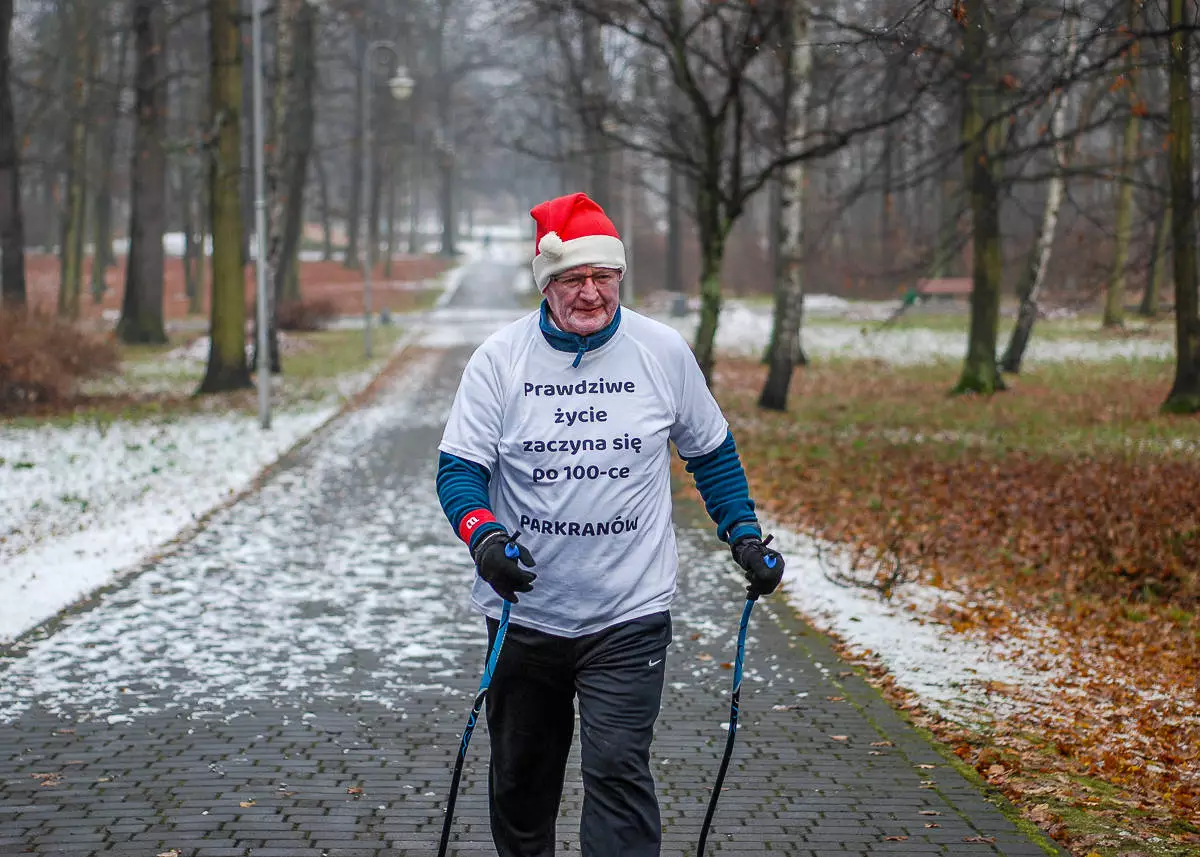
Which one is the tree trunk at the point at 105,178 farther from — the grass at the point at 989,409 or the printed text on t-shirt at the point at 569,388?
the printed text on t-shirt at the point at 569,388

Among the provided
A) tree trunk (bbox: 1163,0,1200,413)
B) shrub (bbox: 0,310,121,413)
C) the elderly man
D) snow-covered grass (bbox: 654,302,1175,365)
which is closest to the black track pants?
the elderly man

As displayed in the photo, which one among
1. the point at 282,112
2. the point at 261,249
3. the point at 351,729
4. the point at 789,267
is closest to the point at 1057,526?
the point at 351,729

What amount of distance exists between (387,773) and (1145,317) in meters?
36.6

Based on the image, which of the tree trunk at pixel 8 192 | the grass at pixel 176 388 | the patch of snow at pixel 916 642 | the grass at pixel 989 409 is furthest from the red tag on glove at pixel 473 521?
the tree trunk at pixel 8 192

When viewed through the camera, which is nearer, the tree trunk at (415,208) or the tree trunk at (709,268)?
the tree trunk at (709,268)

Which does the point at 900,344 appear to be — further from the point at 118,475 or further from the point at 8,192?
the point at 118,475

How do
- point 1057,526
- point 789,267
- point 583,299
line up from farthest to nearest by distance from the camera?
point 789,267, point 1057,526, point 583,299

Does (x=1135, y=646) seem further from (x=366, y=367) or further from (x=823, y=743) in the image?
(x=366, y=367)

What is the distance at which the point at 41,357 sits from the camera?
21.2 meters

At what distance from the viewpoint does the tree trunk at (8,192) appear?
25594 mm

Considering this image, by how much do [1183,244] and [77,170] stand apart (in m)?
31.9

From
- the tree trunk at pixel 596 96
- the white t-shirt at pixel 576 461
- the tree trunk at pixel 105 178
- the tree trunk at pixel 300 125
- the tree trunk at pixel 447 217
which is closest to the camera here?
the white t-shirt at pixel 576 461

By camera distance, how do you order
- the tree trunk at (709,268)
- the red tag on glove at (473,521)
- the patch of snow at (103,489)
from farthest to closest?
1. the tree trunk at (709,268)
2. the patch of snow at (103,489)
3. the red tag on glove at (473,521)

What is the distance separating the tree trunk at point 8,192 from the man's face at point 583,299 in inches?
873
